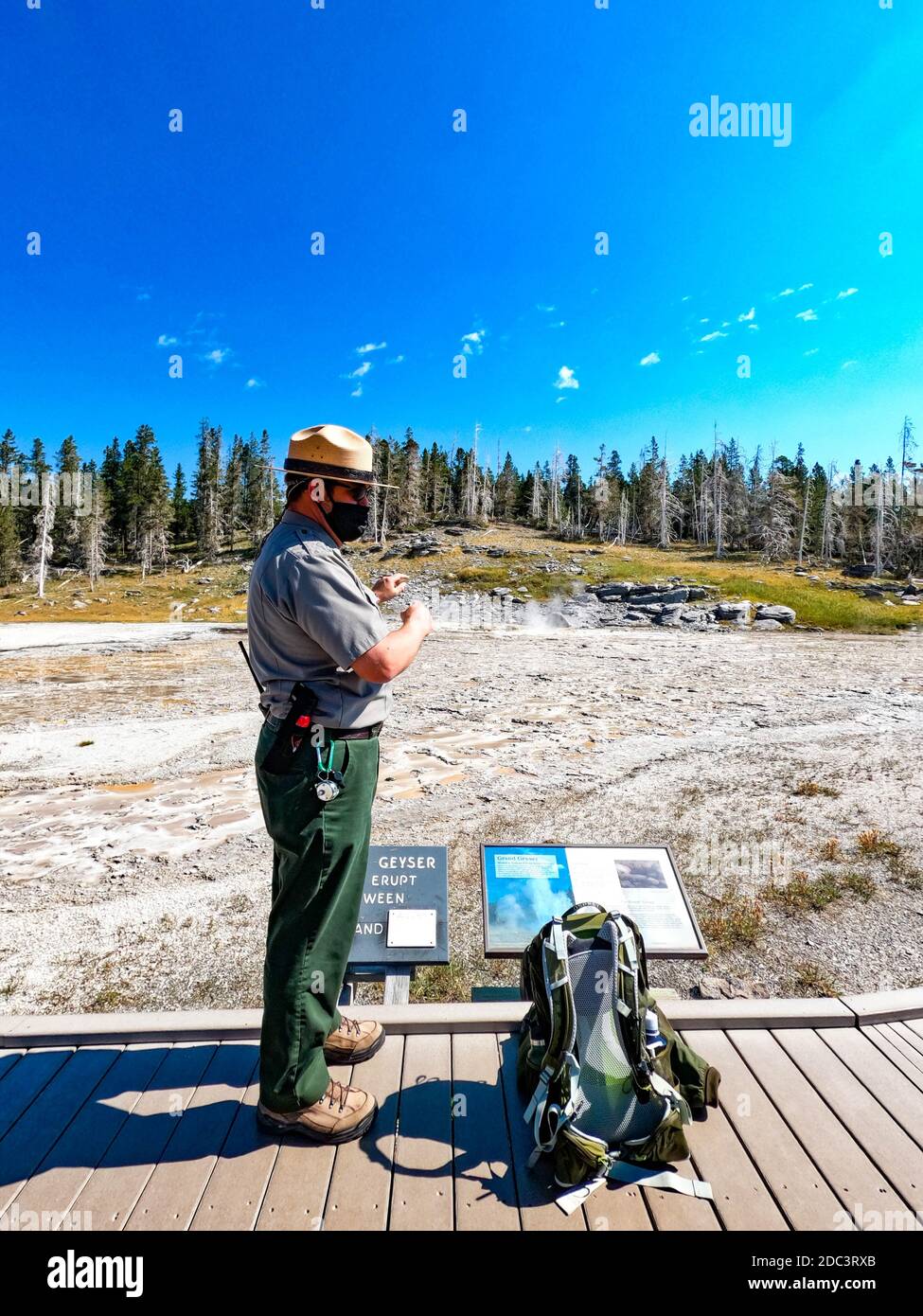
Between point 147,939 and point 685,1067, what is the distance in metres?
5.07

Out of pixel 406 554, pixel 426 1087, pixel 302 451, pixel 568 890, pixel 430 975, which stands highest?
pixel 406 554

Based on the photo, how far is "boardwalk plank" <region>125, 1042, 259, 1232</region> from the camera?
8.05ft

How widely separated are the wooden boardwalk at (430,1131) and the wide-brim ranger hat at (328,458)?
271cm

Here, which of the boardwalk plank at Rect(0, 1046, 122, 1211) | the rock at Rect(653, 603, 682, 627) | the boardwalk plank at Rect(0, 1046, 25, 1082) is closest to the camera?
the boardwalk plank at Rect(0, 1046, 122, 1211)

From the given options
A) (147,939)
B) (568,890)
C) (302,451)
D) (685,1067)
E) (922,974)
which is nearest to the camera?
(302,451)

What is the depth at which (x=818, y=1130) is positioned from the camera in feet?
9.40

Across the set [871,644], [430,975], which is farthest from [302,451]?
[871,644]

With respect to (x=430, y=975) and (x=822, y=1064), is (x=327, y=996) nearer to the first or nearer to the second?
(x=822, y=1064)

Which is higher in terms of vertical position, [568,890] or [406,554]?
[406,554]

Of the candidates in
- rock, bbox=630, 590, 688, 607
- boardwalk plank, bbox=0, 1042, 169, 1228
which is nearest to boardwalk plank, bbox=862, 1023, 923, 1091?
boardwalk plank, bbox=0, 1042, 169, 1228

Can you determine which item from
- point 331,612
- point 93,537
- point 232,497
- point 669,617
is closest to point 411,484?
point 232,497

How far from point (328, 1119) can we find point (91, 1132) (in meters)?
1.01

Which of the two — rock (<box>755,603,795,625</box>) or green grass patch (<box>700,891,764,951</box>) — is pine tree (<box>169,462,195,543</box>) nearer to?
rock (<box>755,603,795,625</box>)

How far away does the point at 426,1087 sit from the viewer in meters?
3.12
